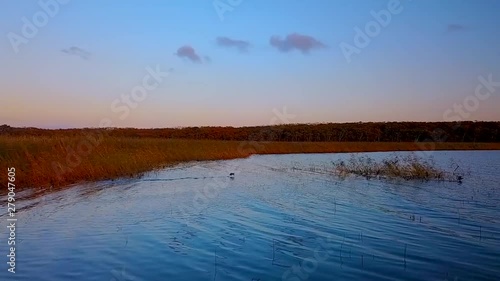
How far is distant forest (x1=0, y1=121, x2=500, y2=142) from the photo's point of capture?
8250 centimetres

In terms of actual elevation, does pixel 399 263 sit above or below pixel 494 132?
below

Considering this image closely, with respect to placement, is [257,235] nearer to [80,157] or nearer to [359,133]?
[80,157]

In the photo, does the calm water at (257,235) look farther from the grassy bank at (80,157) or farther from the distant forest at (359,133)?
the distant forest at (359,133)


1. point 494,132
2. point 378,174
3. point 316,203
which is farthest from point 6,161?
point 494,132

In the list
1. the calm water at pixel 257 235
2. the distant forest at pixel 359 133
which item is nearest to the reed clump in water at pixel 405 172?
the calm water at pixel 257 235

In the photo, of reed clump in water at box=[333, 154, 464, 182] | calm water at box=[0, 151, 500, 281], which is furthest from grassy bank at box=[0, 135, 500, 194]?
reed clump in water at box=[333, 154, 464, 182]

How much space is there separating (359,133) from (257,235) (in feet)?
277

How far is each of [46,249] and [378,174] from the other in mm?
20094

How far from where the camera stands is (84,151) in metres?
23.8

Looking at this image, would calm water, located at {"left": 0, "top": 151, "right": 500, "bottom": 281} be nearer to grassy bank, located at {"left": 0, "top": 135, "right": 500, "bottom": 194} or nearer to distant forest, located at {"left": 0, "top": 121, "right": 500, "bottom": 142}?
grassy bank, located at {"left": 0, "top": 135, "right": 500, "bottom": 194}

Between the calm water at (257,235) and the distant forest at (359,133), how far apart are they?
6575 cm

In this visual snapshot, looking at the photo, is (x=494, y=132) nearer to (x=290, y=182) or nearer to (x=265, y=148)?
(x=265, y=148)

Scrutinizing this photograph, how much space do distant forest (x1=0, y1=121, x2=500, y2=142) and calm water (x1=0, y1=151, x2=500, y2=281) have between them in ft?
216

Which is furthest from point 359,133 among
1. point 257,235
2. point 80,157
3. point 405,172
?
point 257,235
